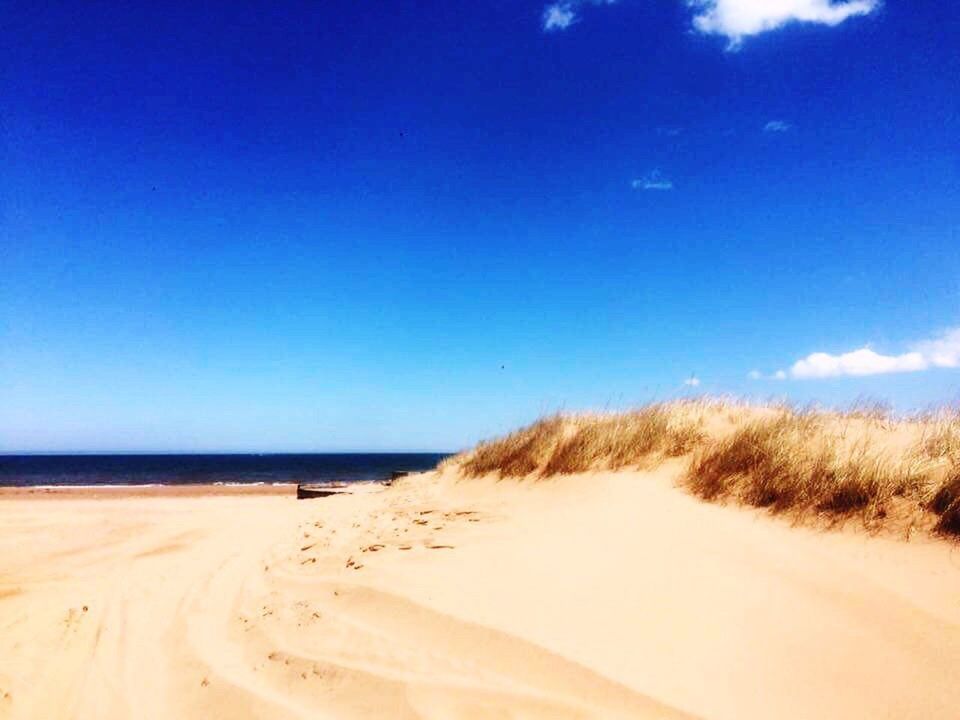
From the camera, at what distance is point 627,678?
2596 mm

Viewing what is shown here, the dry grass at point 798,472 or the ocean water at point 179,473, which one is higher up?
the dry grass at point 798,472

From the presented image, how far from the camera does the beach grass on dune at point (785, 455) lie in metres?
3.74

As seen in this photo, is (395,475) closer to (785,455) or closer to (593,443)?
(593,443)

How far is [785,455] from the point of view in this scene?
4539mm

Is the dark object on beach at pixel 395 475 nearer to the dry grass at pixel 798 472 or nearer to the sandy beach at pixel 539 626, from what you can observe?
the sandy beach at pixel 539 626

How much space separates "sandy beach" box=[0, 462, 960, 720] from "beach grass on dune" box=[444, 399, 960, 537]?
29cm

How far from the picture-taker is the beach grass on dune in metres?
3.74

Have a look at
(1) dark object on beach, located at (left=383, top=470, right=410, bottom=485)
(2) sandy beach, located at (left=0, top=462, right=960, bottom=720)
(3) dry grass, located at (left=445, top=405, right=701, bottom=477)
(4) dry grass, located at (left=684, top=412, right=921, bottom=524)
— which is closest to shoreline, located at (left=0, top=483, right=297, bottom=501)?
(1) dark object on beach, located at (left=383, top=470, right=410, bottom=485)

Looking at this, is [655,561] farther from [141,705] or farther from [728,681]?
[141,705]

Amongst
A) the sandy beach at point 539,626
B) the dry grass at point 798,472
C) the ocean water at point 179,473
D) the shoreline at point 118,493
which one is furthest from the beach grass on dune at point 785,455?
the ocean water at point 179,473

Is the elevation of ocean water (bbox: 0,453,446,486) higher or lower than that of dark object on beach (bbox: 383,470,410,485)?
lower

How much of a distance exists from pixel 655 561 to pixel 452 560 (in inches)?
64.4

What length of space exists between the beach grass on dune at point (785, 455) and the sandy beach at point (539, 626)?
29 centimetres

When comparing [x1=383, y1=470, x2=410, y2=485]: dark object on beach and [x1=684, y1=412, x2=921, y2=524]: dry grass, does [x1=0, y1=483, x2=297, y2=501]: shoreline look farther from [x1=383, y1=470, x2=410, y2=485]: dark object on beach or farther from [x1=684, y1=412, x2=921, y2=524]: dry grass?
[x1=684, y1=412, x2=921, y2=524]: dry grass
